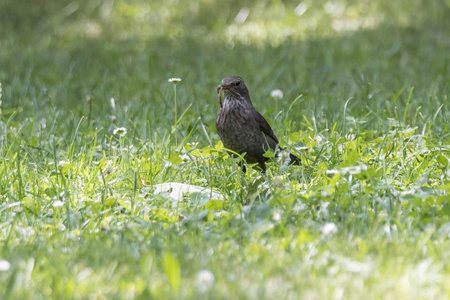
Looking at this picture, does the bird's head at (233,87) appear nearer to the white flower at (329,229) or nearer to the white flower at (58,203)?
the white flower at (58,203)

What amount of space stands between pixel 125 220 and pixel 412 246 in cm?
145

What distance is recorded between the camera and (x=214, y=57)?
8.43 meters

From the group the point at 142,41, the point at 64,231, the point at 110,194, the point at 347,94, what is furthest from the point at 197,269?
the point at 142,41

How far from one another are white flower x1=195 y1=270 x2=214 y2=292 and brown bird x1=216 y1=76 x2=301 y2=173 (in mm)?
1981

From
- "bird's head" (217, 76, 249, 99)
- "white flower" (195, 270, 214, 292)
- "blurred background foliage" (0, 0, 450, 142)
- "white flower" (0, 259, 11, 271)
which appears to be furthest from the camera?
"blurred background foliage" (0, 0, 450, 142)

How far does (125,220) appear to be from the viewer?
340cm

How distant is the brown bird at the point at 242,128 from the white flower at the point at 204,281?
1981mm

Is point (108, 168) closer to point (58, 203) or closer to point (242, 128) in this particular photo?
point (58, 203)

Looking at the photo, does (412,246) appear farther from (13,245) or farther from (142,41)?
(142,41)

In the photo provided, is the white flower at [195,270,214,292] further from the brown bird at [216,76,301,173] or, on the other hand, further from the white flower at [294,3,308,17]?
the white flower at [294,3,308,17]

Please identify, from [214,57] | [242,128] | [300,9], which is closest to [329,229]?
[242,128]

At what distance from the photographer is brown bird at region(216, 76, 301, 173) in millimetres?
4426

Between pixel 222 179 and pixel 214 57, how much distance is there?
4.60m

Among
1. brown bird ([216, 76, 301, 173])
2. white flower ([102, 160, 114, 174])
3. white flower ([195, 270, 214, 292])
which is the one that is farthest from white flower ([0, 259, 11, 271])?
brown bird ([216, 76, 301, 173])
